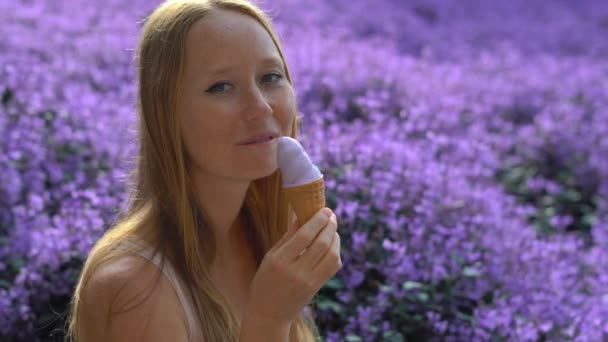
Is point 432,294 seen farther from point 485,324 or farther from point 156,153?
point 156,153

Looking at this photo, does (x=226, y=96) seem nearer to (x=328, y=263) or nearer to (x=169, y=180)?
(x=169, y=180)

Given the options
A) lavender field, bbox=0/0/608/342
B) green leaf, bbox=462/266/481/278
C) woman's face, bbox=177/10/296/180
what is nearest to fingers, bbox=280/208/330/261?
woman's face, bbox=177/10/296/180

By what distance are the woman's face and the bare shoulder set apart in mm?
287

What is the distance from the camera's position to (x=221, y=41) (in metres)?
1.55

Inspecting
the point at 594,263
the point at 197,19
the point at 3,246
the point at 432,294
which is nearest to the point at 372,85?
the point at 594,263

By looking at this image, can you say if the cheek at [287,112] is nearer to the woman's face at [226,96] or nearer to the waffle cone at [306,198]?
the woman's face at [226,96]

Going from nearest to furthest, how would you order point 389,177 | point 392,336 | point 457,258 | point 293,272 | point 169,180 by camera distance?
1. point 293,272
2. point 169,180
3. point 392,336
4. point 457,258
5. point 389,177

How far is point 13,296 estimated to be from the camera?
2.50 metres

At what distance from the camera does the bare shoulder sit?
1.50 m

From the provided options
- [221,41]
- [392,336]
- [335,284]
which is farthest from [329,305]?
[221,41]

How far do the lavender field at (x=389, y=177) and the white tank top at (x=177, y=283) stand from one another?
2.85 feet

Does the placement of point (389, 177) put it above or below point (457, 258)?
above

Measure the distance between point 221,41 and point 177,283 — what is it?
549 mm

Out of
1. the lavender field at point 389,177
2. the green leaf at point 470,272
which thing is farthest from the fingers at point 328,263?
the green leaf at point 470,272
